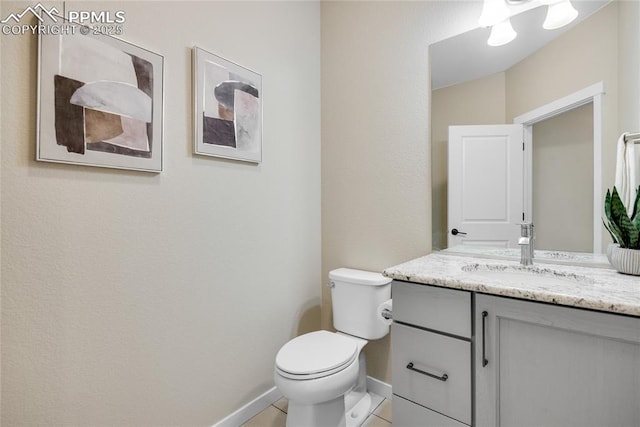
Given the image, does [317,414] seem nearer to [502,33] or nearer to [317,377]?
[317,377]

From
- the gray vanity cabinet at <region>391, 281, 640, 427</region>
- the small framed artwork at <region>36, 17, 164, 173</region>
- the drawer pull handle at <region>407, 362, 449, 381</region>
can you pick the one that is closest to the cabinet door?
the gray vanity cabinet at <region>391, 281, 640, 427</region>

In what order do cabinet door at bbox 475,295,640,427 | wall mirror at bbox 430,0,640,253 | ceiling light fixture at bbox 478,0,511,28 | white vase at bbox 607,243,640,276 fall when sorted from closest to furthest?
1. cabinet door at bbox 475,295,640,427
2. white vase at bbox 607,243,640,276
3. wall mirror at bbox 430,0,640,253
4. ceiling light fixture at bbox 478,0,511,28

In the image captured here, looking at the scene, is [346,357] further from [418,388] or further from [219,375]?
[219,375]

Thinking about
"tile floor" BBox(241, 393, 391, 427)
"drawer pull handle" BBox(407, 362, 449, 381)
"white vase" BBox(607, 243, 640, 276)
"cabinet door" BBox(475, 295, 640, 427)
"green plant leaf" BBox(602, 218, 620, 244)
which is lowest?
"tile floor" BBox(241, 393, 391, 427)

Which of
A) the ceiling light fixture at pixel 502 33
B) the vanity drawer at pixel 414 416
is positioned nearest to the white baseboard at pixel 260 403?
the vanity drawer at pixel 414 416

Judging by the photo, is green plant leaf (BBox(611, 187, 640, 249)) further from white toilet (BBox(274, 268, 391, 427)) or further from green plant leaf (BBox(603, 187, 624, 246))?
white toilet (BBox(274, 268, 391, 427))

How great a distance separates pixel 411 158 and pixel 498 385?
3.77 feet

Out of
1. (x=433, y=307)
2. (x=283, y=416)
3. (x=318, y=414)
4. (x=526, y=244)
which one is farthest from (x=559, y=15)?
(x=283, y=416)

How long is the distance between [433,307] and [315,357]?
0.60 meters

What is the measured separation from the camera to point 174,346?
4.60 ft

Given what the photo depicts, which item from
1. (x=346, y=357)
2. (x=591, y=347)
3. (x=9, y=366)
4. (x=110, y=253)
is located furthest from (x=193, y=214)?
(x=591, y=347)

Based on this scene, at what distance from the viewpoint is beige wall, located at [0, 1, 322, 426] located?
1024 millimetres

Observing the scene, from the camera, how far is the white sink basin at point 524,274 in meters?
1.19

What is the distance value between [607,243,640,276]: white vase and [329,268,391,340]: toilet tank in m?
0.95
